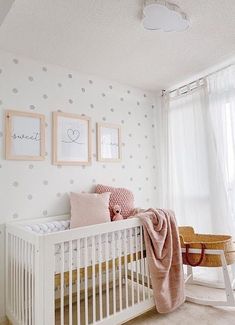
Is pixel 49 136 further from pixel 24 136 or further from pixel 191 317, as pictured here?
pixel 191 317

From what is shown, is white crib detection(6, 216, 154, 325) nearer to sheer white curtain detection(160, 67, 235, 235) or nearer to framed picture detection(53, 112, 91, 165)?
framed picture detection(53, 112, 91, 165)

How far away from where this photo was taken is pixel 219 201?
257cm

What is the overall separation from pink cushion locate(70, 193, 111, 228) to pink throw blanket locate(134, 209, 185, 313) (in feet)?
1.19

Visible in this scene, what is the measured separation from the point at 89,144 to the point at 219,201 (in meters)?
1.43

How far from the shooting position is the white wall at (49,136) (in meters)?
2.15

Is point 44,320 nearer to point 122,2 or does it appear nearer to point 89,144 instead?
point 89,144

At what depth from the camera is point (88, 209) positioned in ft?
7.38

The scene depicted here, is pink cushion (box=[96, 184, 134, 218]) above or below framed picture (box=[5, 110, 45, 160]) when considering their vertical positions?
below

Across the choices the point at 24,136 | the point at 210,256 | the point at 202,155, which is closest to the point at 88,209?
the point at 24,136

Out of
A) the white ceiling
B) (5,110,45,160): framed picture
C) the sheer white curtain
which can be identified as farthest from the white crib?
the white ceiling

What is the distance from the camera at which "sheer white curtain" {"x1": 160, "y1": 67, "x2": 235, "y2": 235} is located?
254cm

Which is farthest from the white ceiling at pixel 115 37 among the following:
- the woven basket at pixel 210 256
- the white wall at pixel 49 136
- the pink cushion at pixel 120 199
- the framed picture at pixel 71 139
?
the woven basket at pixel 210 256

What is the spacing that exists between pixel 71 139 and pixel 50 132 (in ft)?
0.72

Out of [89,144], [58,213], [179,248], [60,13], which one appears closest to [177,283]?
[179,248]
